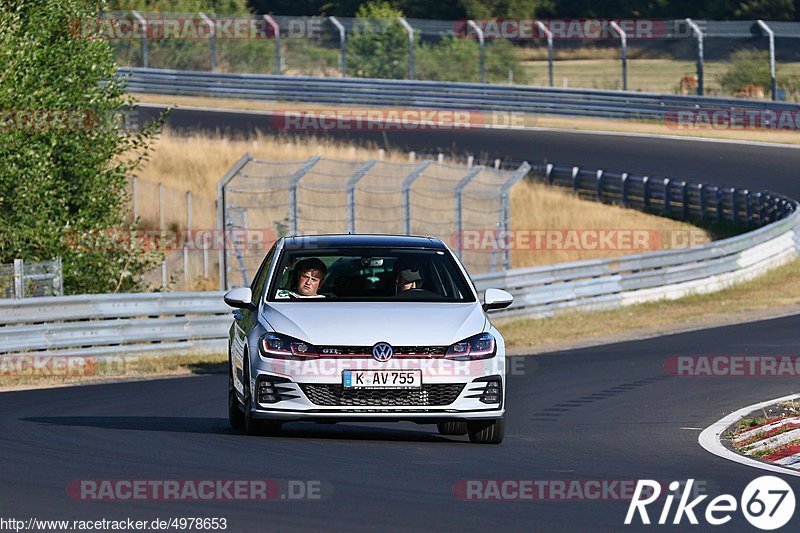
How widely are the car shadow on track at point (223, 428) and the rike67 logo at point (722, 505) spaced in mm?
2804

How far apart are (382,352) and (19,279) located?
1003cm

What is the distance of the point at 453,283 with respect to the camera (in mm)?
11180

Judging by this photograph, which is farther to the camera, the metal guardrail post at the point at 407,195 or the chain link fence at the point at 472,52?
the chain link fence at the point at 472,52

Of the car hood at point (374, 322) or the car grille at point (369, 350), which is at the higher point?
the car hood at point (374, 322)

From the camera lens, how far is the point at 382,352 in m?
10.1

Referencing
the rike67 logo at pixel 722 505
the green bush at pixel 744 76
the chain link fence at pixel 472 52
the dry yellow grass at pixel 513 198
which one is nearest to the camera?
the rike67 logo at pixel 722 505

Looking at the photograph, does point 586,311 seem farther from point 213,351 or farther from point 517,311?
point 213,351

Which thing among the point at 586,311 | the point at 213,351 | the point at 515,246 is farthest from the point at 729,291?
the point at 213,351

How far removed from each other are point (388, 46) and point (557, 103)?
287 inches

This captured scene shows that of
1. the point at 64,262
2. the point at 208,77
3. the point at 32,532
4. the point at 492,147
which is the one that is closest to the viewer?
the point at 32,532

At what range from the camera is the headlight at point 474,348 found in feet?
33.6

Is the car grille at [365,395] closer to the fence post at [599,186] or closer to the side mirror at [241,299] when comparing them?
the side mirror at [241,299]

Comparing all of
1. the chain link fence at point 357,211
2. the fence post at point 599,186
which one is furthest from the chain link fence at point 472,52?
the chain link fence at point 357,211

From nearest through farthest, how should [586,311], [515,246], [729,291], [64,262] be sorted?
[64,262], [586,311], [729,291], [515,246]
